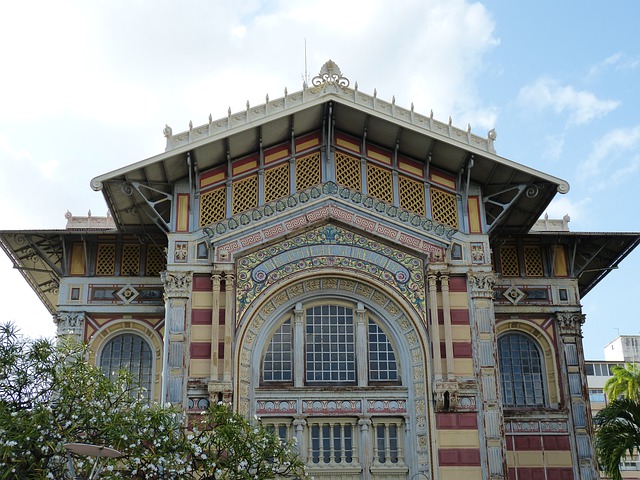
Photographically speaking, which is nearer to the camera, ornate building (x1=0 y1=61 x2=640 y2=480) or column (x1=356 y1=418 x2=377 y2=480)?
column (x1=356 y1=418 x2=377 y2=480)

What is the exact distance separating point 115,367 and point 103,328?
1.51 m

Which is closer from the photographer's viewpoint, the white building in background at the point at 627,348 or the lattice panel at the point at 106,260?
the lattice panel at the point at 106,260

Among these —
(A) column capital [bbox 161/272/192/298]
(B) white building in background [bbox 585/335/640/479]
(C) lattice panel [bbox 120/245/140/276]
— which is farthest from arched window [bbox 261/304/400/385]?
(B) white building in background [bbox 585/335/640/479]

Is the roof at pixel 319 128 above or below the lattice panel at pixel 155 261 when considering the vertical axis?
above

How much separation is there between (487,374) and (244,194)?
33.6ft

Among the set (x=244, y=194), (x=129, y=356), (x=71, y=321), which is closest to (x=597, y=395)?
(x=129, y=356)

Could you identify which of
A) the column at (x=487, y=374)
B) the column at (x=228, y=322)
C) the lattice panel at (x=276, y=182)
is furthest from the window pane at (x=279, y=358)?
the column at (x=487, y=374)

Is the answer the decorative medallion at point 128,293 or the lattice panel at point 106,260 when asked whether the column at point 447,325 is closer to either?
the decorative medallion at point 128,293

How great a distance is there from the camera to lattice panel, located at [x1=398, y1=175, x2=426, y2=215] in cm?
3077

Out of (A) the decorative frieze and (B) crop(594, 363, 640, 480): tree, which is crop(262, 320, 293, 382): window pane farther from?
(B) crop(594, 363, 640, 480): tree

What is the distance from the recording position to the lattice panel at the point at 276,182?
99.9ft

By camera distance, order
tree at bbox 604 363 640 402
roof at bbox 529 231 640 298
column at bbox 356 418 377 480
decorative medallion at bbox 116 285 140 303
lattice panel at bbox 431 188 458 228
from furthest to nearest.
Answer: tree at bbox 604 363 640 402, roof at bbox 529 231 640 298, decorative medallion at bbox 116 285 140 303, lattice panel at bbox 431 188 458 228, column at bbox 356 418 377 480

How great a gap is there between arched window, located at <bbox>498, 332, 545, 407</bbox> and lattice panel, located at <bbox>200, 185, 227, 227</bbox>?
12.1 meters

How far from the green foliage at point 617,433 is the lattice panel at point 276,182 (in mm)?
12862
